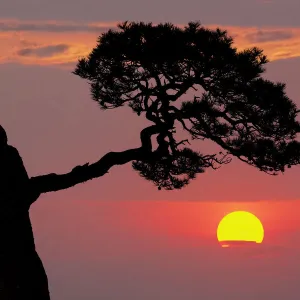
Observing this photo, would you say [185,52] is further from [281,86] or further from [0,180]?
[0,180]

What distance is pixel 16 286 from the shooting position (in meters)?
13.1

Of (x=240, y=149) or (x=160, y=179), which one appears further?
(x=160, y=179)

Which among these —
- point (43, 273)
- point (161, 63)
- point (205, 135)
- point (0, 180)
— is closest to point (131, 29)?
point (161, 63)

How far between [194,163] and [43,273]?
11.7 feet

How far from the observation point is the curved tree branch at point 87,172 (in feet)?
42.5

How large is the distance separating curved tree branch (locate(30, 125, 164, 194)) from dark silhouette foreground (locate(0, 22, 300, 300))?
18 millimetres

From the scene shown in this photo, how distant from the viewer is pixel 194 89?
13.3m

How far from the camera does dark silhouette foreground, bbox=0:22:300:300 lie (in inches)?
509

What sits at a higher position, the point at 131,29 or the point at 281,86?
the point at 131,29

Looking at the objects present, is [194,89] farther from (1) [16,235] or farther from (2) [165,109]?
(1) [16,235]

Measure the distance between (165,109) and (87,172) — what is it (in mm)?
1870

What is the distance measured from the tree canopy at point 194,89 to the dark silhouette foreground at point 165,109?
0.06 feet

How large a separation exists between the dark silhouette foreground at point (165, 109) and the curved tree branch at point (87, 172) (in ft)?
0.06

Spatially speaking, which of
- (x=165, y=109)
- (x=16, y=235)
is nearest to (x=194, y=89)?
(x=165, y=109)
